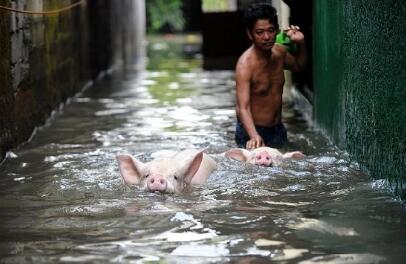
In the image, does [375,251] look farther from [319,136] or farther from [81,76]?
[81,76]

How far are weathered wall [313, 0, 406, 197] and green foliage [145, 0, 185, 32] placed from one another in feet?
93.7

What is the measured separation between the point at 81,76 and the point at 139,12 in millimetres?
14359

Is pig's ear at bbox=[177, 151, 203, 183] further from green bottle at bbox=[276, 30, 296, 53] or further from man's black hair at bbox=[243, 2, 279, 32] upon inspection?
green bottle at bbox=[276, 30, 296, 53]

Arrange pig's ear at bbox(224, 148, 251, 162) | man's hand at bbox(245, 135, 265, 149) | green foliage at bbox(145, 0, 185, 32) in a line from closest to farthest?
pig's ear at bbox(224, 148, 251, 162) < man's hand at bbox(245, 135, 265, 149) < green foliage at bbox(145, 0, 185, 32)

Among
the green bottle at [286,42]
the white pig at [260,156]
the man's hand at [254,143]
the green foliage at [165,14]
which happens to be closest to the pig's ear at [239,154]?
the white pig at [260,156]

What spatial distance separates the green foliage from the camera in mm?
37875

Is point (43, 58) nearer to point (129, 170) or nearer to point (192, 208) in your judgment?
point (129, 170)

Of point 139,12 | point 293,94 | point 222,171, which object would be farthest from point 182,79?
point 139,12

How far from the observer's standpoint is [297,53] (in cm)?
851

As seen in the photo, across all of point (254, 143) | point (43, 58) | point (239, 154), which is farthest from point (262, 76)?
point (43, 58)

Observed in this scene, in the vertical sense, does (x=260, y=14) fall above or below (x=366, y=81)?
above

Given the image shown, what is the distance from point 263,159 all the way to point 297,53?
178 centimetres

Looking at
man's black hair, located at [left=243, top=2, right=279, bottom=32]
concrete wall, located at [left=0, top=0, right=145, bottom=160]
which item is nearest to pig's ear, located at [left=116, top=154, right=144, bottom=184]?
concrete wall, located at [left=0, top=0, right=145, bottom=160]

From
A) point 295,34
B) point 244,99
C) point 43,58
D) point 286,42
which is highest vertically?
point 295,34
